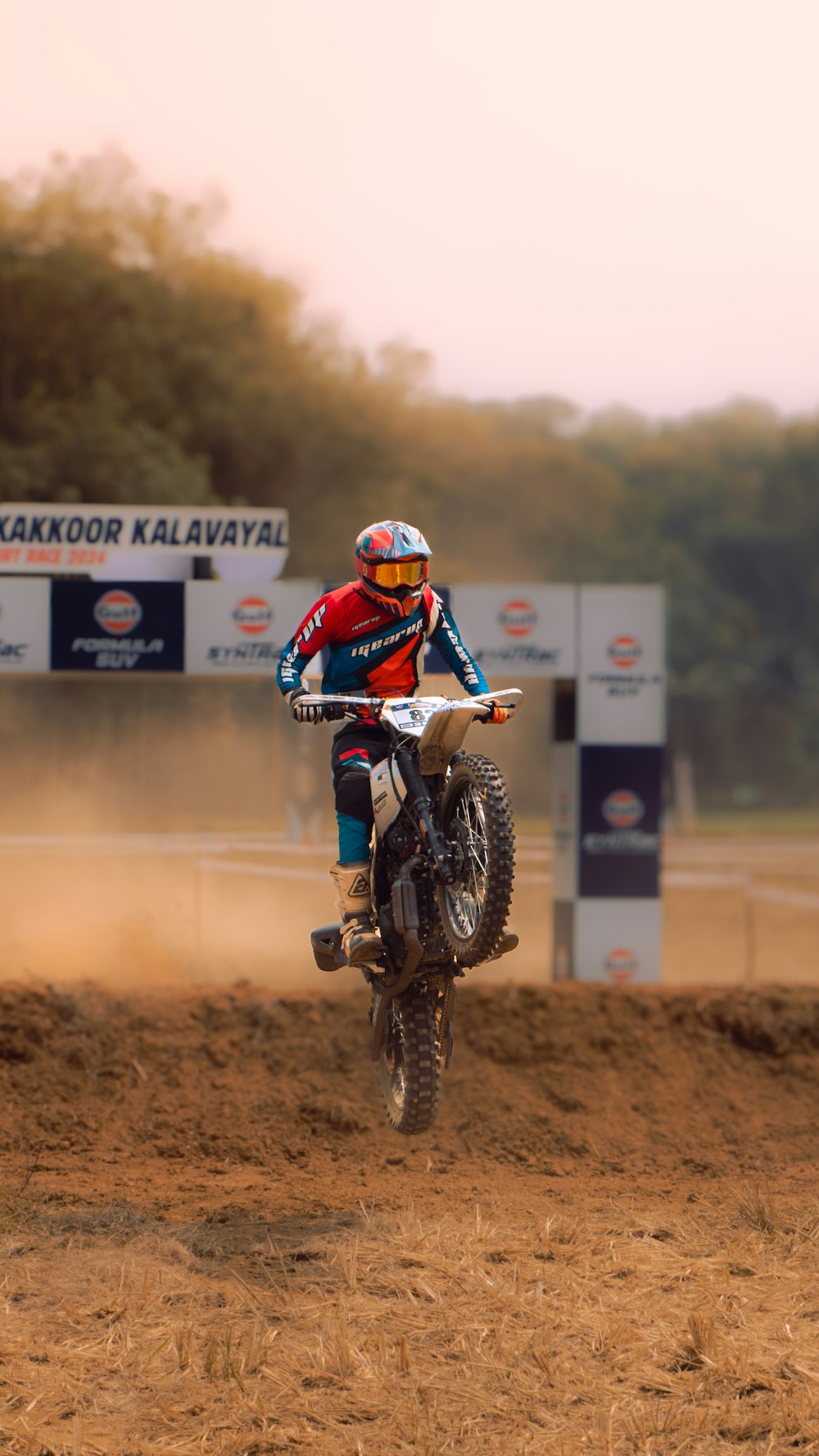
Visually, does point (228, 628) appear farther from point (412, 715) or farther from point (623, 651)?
point (412, 715)

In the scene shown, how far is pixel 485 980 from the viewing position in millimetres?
14828

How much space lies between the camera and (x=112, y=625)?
13.4 metres

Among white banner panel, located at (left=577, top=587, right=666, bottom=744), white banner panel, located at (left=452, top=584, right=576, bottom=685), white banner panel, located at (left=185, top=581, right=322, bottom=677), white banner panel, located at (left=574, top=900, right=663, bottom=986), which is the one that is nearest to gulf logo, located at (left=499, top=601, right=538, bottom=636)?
white banner panel, located at (left=452, top=584, right=576, bottom=685)

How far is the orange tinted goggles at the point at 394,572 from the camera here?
25.4 ft

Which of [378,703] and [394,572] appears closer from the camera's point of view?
[378,703]

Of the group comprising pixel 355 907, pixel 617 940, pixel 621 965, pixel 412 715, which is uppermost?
pixel 412 715

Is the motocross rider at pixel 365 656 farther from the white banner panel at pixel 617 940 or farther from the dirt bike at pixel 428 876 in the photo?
the white banner panel at pixel 617 940

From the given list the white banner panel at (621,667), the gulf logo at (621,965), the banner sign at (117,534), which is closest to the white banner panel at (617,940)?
the gulf logo at (621,965)

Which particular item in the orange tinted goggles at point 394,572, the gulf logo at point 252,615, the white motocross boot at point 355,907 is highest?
→ the gulf logo at point 252,615

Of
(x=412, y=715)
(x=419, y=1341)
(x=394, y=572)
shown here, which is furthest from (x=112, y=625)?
(x=419, y=1341)

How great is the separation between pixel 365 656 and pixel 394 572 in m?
0.49

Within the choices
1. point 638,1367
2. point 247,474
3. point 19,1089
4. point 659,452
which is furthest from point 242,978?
point 659,452

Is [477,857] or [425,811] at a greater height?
[425,811]

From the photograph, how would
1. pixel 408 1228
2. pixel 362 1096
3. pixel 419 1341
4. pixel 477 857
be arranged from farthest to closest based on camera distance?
pixel 362 1096 < pixel 408 1228 < pixel 419 1341 < pixel 477 857
